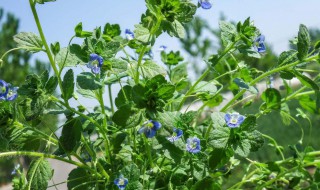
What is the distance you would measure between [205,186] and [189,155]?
56mm

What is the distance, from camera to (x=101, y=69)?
2.39 ft

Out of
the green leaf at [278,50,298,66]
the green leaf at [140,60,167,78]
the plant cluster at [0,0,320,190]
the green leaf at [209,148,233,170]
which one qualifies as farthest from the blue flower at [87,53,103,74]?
the green leaf at [278,50,298,66]

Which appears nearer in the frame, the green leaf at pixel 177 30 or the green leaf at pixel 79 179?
the green leaf at pixel 177 30

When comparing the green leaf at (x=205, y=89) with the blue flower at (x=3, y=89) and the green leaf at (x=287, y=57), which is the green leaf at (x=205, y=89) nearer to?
the green leaf at (x=287, y=57)

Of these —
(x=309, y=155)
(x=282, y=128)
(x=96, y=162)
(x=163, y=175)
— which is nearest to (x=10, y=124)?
(x=96, y=162)

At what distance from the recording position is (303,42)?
2.63 feet

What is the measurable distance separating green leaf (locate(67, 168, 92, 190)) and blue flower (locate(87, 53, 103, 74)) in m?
0.22

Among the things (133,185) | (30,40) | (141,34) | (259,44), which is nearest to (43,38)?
(30,40)

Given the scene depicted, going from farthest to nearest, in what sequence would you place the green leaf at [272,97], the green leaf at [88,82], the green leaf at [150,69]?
the green leaf at [272,97] → the green leaf at [150,69] → the green leaf at [88,82]

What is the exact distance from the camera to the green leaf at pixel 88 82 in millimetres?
685

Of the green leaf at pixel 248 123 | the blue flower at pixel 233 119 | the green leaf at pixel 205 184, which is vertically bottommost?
the green leaf at pixel 205 184

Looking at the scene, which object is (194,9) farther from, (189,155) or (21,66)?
(21,66)

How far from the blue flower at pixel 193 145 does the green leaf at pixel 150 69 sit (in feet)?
0.39

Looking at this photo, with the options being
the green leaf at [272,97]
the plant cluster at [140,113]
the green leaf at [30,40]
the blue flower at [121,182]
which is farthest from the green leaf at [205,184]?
the green leaf at [30,40]
